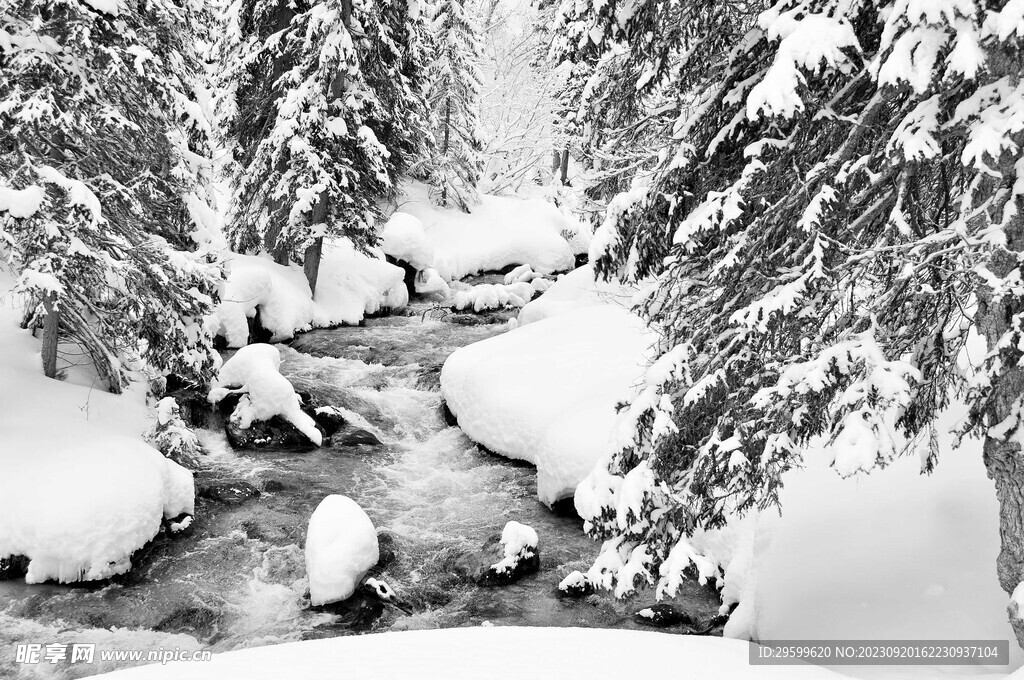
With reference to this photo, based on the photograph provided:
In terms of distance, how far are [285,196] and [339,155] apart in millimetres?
1684

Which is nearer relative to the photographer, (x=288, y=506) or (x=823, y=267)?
(x=823, y=267)

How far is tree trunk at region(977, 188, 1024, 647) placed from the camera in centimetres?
406

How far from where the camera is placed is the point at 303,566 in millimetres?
8672

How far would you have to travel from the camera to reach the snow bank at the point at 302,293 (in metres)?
16.6

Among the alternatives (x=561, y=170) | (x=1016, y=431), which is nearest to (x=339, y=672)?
(x=1016, y=431)

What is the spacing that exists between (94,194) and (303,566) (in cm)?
529

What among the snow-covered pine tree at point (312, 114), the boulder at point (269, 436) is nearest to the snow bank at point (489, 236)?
the snow-covered pine tree at point (312, 114)

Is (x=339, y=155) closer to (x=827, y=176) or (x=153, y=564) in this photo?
(x=153, y=564)

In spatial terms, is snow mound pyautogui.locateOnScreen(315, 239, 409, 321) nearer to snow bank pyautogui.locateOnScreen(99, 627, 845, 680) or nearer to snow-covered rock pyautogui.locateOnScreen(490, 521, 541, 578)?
snow-covered rock pyautogui.locateOnScreen(490, 521, 541, 578)

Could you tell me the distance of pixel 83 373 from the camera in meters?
10.6

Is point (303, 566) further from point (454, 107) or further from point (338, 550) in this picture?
point (454, 107)

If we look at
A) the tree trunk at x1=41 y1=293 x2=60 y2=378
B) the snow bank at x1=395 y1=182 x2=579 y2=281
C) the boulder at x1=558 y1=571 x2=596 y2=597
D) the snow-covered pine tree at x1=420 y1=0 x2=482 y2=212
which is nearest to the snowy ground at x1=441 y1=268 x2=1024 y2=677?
the boulder at x1=558 y1=571 x2=596 y2=597

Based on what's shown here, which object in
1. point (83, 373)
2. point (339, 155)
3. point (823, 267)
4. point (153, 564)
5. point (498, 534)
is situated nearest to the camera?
point (823, 267)

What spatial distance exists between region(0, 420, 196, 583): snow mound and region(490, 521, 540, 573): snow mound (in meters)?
4.24
